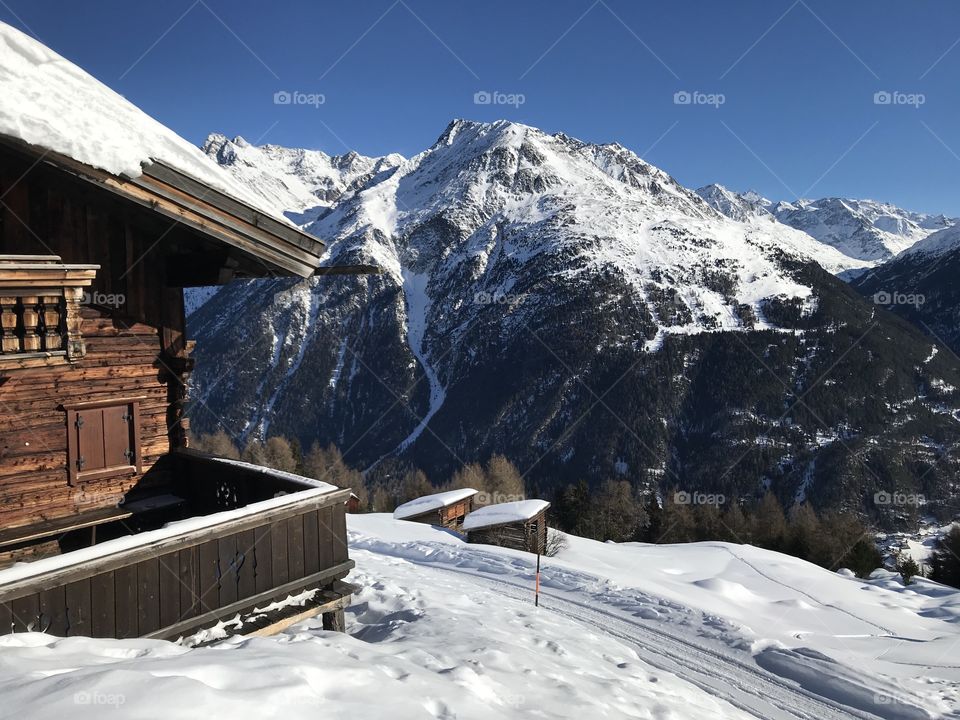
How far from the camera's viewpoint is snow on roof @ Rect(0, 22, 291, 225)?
18.1ft

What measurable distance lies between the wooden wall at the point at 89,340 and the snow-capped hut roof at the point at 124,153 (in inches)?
34.5

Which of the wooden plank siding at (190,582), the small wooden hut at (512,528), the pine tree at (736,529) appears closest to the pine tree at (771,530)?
the pine tree at (736,529)

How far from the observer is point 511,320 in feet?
619

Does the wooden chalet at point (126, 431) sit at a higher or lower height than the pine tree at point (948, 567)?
higher

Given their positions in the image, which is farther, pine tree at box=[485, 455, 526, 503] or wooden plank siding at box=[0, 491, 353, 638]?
pine tree at box=[485, 455, 526, 503]

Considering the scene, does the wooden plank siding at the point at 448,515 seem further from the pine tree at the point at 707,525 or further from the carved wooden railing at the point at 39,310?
the carved wooden railing at the point at 39,310

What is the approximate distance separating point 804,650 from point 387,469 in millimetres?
133006

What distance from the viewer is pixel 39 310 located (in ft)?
19.2

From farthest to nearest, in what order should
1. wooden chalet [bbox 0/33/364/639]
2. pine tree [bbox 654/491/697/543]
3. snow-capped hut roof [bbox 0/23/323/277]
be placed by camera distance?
pine tree [bbox 654/491/697/543]
snow-capped hut roof [bbox 0/23/323/277]
wooden chalet [bbox 0/33/364/639]

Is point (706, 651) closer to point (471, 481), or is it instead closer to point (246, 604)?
point (246, 604)

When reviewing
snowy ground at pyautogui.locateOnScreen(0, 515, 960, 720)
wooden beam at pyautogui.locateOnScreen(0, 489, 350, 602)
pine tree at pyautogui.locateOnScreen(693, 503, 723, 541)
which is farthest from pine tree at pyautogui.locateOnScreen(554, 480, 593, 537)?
wooden beam at pyautogui.locateOnScreen(0, 489, 350, 602)

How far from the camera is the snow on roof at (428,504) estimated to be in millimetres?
38519

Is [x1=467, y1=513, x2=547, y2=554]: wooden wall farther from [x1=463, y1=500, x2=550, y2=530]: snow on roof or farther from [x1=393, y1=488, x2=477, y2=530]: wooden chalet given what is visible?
[x1=393, y1=488, x2=477, y2=530]: wooden chalet

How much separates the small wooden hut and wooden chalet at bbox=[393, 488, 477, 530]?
796cm
